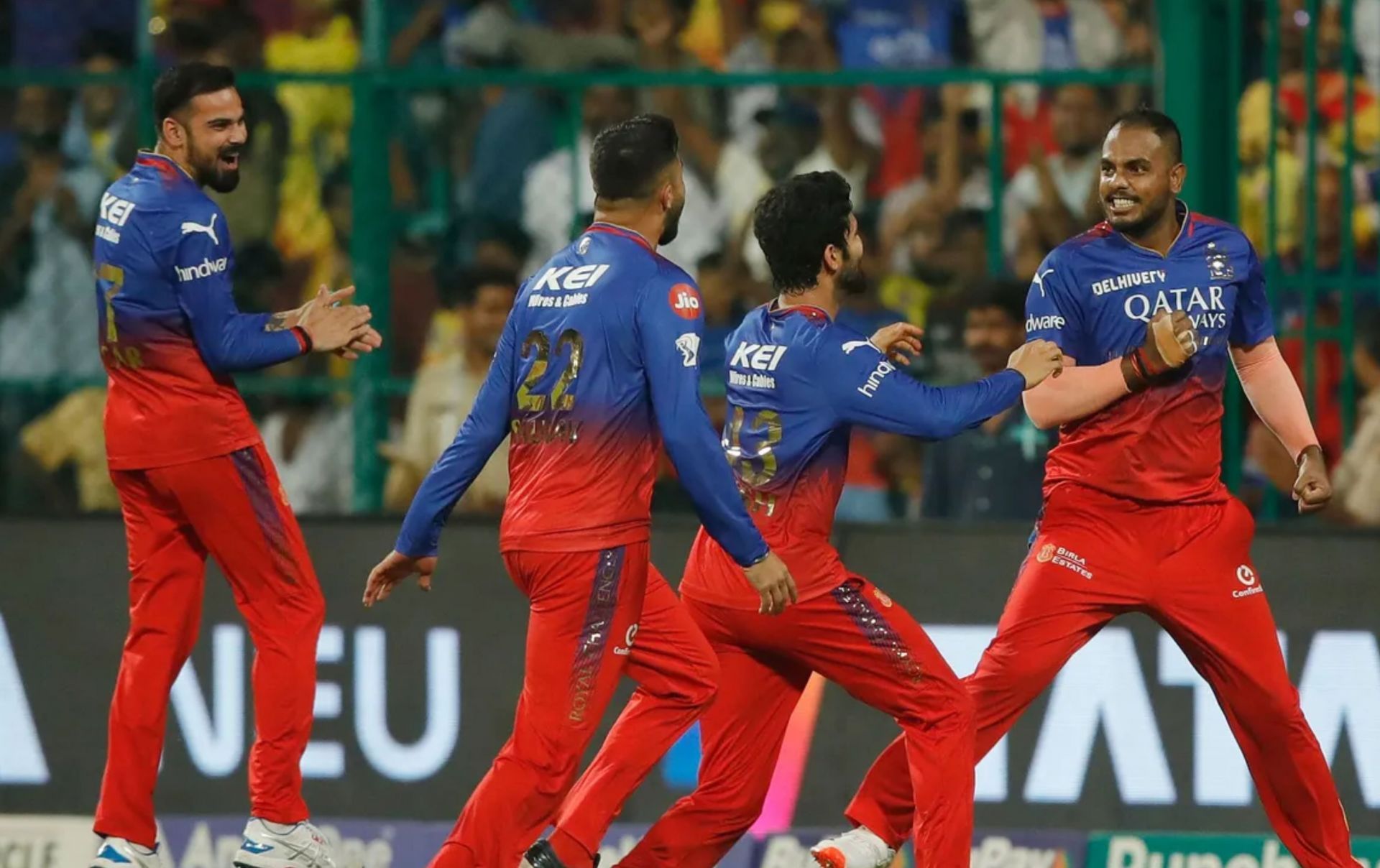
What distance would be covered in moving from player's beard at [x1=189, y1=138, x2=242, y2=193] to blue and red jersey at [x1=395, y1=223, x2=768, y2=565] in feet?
3.96

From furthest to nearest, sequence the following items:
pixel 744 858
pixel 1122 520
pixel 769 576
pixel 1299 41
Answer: pixel 1299 41 → pixel 744 858 → pixel 1122 520 → pixel 769 576

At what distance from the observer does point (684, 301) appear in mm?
6449

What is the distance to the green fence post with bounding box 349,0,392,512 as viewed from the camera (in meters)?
9.61

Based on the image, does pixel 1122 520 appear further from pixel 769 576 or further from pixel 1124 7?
pixel 1124 7

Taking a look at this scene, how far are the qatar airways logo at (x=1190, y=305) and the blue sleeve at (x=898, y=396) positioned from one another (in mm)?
510

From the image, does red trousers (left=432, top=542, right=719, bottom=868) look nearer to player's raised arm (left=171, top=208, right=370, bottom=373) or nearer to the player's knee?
the player's knee

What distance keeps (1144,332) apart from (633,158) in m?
1.59

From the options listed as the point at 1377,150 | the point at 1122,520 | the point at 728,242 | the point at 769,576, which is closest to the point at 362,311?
the point at 769,576

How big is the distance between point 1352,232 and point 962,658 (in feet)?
6.94

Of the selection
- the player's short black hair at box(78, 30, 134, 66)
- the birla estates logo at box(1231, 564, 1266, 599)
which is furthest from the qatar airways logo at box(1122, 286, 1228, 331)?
the player's short black hair at box(78, 30, 134, 66)

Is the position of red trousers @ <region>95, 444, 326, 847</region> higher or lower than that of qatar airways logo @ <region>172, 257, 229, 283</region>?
lower

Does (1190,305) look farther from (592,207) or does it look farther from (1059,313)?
(592,207)

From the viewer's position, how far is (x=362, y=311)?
7215 millimetres

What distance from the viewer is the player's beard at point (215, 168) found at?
7238 millimetres
